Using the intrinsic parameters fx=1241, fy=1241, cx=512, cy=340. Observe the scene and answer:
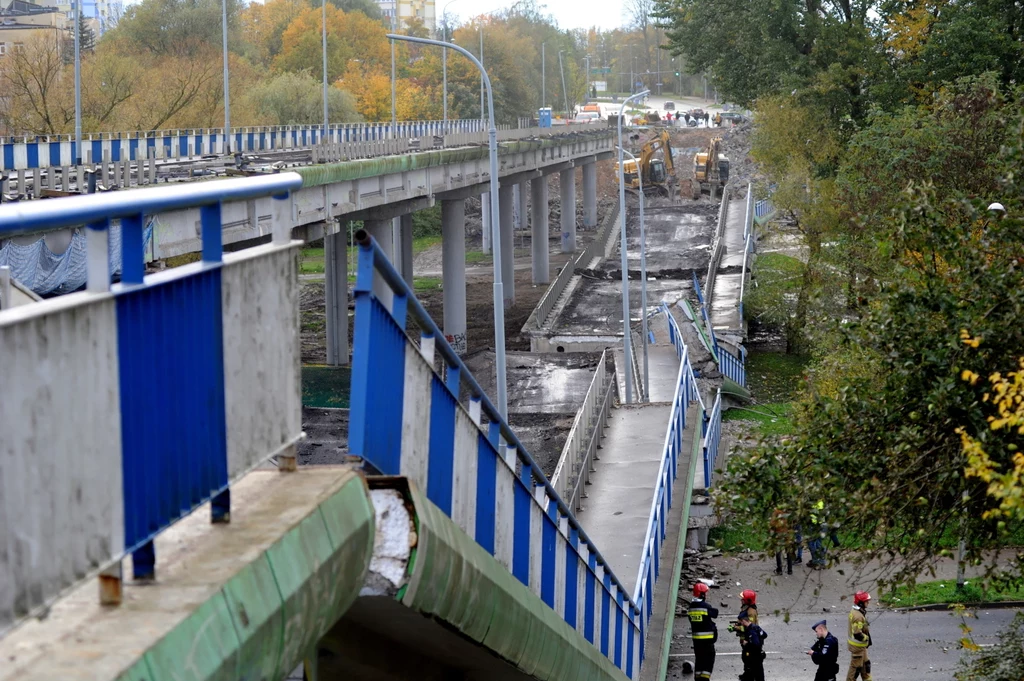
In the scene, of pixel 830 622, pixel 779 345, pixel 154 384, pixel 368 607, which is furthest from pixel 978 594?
pixel 779 345

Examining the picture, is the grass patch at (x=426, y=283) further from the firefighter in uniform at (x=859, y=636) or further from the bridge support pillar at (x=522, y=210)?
the firefighter in uniform at (x=859, y=636)

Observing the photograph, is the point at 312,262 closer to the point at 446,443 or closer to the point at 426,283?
the point at 426,283

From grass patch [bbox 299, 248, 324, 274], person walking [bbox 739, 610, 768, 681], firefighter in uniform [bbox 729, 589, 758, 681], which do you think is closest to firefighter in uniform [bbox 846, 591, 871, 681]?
person walking [bbox 739, 610, 768, 681]

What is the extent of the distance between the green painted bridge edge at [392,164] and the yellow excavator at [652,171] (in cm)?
2641

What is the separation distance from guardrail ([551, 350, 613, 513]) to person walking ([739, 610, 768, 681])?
2990mm

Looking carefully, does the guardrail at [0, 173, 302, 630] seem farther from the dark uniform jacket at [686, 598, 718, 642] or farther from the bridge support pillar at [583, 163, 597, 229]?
the bridge support pillar at [583, 163, 597, 229]

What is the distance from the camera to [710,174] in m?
83.9

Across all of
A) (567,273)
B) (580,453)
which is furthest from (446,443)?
(567,273)

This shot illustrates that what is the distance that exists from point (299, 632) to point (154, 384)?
90 centimetres

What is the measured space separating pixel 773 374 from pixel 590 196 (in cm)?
4494

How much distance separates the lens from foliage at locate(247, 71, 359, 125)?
7544 cm

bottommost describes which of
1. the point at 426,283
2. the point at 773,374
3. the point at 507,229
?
the point at 773,374

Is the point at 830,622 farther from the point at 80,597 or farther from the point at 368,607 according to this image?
the point at 80,597

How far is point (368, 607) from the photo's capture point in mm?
4602
